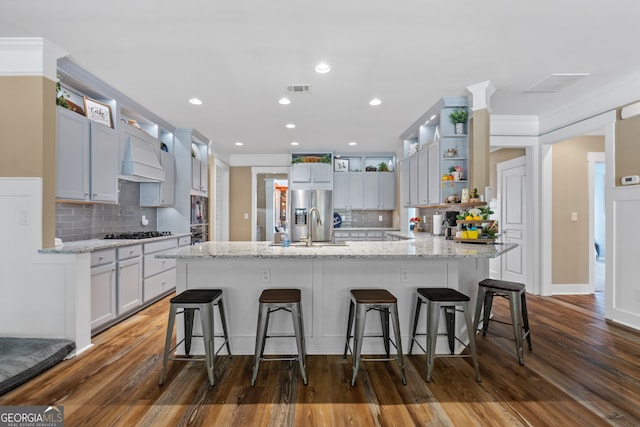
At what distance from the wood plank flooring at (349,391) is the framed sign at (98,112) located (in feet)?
7.51

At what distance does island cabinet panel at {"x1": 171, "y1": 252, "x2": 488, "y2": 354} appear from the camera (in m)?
2.63

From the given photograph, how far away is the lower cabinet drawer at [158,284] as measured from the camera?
3966 millimetres

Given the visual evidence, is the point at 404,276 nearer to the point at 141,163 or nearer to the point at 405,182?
the point at 405,182

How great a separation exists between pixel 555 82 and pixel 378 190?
12.6ft

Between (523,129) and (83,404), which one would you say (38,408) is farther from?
(523,129)

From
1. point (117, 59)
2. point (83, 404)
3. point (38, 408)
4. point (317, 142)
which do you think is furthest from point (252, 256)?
point (317, 142)

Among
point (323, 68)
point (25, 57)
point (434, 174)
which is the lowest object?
point (434, 174)

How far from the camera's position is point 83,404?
A: 199cm

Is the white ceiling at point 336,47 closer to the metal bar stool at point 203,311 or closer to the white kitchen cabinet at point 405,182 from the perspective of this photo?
the white kitchen cabinet at point 405,182

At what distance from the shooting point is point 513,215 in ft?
16.8

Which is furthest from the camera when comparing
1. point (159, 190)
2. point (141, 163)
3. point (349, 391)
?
point (159, 190)

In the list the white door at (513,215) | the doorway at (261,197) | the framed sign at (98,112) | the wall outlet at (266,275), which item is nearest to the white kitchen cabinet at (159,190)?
the framed sign at (98,112)

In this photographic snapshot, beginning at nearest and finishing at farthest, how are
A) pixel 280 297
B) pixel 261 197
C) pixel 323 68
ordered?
pixel 280 297 < pixel 323 68 < pixel 261 197

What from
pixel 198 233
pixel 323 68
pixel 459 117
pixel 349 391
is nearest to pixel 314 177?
pixel 198 233
